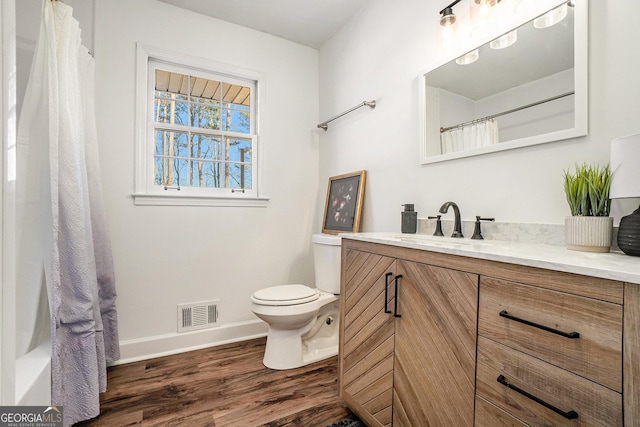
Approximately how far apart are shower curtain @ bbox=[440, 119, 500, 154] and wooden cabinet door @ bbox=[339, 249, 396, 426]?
72 centimetres

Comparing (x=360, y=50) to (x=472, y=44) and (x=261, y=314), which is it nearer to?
(x=472, y=44)

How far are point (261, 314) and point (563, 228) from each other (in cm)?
161

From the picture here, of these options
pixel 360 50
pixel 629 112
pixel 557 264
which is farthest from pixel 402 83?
pixel 557 264

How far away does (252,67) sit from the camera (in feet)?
8.18

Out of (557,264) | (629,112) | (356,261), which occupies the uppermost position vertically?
(629,112)

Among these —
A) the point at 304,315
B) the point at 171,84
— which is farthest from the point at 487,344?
the point at 171,84

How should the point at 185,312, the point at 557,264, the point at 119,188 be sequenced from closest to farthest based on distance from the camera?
the point at 557,264, the point at 119,188, the point at 185,312

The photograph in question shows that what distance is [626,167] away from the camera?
0.81 metres

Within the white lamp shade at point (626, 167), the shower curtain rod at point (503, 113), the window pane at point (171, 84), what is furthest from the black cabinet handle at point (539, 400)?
the window pane at point (171, 84)

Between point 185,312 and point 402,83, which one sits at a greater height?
point 402,83

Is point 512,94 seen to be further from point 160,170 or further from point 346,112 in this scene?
point 160,170

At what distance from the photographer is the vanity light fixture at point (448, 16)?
1455 mm

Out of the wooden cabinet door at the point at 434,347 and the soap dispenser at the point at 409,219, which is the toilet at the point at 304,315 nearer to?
the soap dispenser at the point at 409,219

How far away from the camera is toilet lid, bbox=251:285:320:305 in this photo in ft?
6.06
